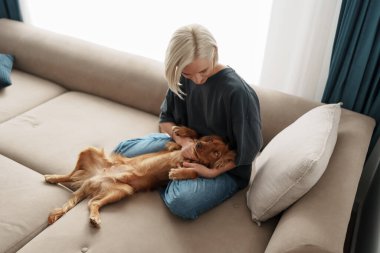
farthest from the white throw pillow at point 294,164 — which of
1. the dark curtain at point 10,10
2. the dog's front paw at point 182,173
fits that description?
the dark curtain at point 10,10

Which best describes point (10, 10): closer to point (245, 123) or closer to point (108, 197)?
point (108, 197)

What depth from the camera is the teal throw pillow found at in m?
2.25

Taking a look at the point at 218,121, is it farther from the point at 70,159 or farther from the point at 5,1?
the point at 5,1

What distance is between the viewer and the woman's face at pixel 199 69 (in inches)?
50.8

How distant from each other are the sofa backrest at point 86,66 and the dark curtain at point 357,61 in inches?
39.0

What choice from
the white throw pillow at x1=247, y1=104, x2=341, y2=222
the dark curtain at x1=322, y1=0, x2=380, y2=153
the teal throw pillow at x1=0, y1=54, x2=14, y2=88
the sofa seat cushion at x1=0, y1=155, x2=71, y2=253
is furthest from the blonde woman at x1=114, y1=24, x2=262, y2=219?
the teal throw pillow at x1=0, y1=54, x2=14, y2=88

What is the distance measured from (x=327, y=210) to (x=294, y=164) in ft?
0.64

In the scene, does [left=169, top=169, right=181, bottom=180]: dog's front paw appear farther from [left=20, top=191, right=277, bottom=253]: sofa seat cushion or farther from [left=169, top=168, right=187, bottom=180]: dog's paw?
[left=20, top=191, right=277, bottom=253]: sofa seat cushion

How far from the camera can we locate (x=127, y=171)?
1.59 meters

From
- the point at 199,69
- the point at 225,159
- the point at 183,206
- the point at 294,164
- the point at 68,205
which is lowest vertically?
the point at 68,205

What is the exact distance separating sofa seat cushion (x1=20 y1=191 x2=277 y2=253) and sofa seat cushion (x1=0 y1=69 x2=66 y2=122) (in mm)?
983

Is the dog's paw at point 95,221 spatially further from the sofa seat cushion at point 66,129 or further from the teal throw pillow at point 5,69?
the teal throw pillow at point 5,69

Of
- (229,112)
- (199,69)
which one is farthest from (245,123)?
(199,69)

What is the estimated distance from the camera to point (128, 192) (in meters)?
1.50
